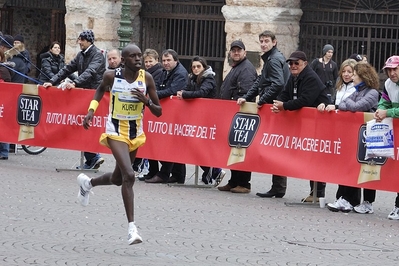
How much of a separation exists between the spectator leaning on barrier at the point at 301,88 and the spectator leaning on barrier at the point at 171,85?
198cm

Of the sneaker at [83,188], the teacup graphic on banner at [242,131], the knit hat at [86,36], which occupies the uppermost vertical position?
the knit hat at [86,36]

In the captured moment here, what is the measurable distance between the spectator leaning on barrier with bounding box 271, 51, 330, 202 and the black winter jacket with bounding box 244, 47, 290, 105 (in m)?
0.35

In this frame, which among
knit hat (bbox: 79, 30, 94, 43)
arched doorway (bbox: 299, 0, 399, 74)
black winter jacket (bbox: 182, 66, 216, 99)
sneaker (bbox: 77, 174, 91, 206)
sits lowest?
sneaker (bbox: 77, 174, 91, 206)

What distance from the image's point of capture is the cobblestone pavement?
9797 millimetres

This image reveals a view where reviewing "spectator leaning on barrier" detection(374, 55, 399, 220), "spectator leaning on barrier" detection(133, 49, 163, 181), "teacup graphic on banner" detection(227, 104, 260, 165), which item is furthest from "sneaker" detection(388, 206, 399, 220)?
"spectator leaning on barrier" detection(133, 49, 163, 181)

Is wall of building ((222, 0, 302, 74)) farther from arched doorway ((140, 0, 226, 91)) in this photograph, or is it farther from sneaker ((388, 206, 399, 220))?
sneaker ((388, 206, 399, 220))

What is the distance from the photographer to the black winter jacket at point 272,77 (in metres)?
14.6

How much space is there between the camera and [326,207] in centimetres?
1419

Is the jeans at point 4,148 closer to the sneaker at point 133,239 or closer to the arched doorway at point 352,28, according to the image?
the arched doorway at point 352,28

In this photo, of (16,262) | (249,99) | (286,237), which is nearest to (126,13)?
(249,99)

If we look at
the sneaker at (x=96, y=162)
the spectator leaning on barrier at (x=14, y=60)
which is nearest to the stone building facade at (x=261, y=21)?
the spectator leaning on barrier at (x=14, y=60)

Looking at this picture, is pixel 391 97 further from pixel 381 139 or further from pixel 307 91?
pixel 307 91

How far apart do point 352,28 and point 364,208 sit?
1002 cm

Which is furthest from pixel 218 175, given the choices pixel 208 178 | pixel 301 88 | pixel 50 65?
pixel 50 65
